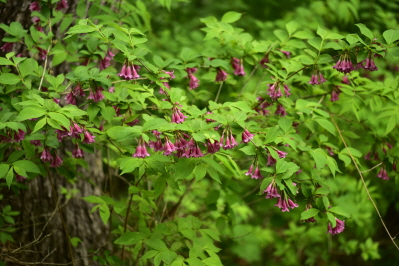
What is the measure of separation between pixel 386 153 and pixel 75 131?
7.81 ft

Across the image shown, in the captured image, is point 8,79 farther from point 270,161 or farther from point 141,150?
point 270,161

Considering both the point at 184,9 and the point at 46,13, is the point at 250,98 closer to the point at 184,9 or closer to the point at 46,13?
the point at 46,13

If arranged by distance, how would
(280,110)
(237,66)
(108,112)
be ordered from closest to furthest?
(108,112) → (280,110) → (237,66)

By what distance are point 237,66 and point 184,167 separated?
1.25 meters

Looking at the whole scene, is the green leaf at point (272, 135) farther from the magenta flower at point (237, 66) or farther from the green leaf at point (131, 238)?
the green leaf at point (131, 238)

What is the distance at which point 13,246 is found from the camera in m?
3.92

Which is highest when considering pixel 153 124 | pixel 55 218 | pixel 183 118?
pixel 153 124

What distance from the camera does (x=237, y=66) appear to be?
10.6ft

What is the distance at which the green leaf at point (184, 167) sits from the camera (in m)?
2.29

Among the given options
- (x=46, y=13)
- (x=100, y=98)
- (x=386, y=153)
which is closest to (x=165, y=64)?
(x=100, y=98)

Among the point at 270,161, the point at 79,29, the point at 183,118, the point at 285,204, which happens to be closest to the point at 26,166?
the point at 79,29

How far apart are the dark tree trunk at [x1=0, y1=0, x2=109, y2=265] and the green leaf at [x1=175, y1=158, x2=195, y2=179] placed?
1.55 metres

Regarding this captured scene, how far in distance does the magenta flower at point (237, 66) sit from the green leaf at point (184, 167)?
1.15m

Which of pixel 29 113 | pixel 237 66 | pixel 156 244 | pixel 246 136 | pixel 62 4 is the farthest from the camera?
pixel 237 66
